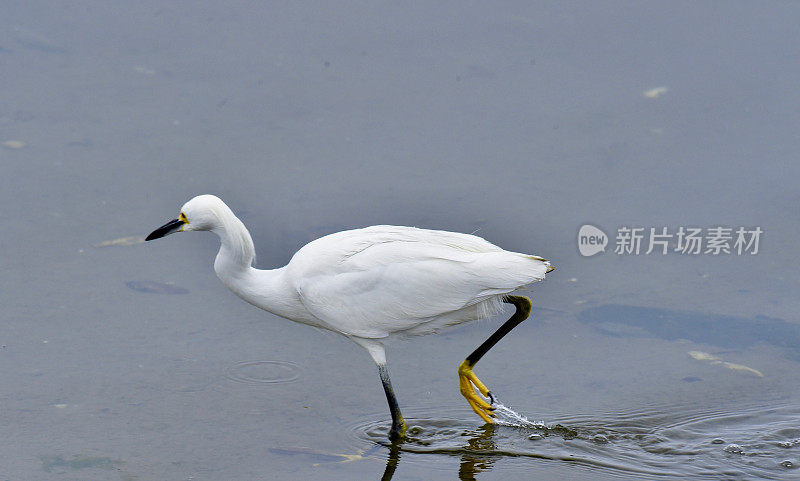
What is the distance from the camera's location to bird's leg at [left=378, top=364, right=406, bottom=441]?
6625 millimetres

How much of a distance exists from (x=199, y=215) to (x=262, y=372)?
45.7 inches

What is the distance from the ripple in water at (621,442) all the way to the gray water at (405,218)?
0.02 metres

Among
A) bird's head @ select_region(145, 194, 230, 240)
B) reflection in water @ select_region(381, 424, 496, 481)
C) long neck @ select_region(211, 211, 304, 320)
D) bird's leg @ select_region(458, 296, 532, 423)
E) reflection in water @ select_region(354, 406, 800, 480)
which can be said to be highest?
bird's head @ select_region(145, 194, 230, 240)

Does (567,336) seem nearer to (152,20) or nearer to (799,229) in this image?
(799,229)

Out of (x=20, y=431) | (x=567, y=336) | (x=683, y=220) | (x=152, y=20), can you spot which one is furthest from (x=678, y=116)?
(x=20, y=431)

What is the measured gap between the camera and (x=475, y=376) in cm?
697

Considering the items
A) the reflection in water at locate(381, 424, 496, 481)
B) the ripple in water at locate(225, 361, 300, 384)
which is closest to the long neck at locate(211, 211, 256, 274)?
the ripple in water at locate(225, 361, 300, 384)

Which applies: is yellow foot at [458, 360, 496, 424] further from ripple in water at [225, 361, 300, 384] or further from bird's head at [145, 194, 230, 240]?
bird's head at [145, 194, 230, 240]

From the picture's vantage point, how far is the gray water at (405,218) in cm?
664

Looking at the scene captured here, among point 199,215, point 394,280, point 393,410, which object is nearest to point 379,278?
point 394,280

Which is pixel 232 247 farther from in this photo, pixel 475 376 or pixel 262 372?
pixel 475 376

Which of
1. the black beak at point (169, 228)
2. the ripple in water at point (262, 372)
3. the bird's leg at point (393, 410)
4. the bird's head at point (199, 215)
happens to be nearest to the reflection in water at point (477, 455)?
the bird's leg at point (393, 410)

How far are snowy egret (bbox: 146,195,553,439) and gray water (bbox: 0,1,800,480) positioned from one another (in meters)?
0.61

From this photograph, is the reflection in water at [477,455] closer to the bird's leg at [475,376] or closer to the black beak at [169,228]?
the bird's leg at [475,376]
